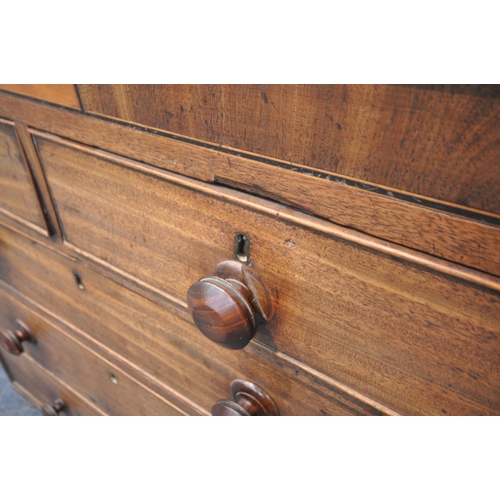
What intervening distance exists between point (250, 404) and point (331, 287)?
25 cm

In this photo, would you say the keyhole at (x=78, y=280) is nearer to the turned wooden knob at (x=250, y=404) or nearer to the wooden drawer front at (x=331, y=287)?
the wooden drawer front at (x=331, y=287)

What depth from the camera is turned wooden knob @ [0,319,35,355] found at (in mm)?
914

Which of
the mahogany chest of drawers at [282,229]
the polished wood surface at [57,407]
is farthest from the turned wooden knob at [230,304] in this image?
the polished wood surface at [57,407]

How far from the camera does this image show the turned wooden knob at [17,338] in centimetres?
91

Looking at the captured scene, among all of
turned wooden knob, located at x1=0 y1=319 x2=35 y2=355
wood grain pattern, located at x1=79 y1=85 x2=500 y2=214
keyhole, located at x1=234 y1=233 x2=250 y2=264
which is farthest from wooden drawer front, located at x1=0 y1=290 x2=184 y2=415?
wood grain pattern, located at x1=79 y1=85 x2=500 y2=214

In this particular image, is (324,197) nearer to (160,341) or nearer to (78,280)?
(160,341)

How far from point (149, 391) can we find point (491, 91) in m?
0.70

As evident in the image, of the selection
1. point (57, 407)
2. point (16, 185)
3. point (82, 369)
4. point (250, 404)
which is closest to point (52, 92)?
point (16, 185)

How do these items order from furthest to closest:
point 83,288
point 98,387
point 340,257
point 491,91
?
1. point 98,387
2. point 83,288
3. point 340,257
4. point 491,91

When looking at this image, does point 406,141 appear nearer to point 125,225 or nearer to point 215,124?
point 215,124

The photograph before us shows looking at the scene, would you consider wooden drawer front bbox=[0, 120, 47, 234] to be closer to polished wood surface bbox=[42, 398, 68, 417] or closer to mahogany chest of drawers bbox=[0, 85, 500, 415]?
mahogany chest of drawers bbox=[0, 85, 500, 415]

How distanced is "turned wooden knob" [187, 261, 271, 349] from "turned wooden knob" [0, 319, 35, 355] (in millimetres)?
714
